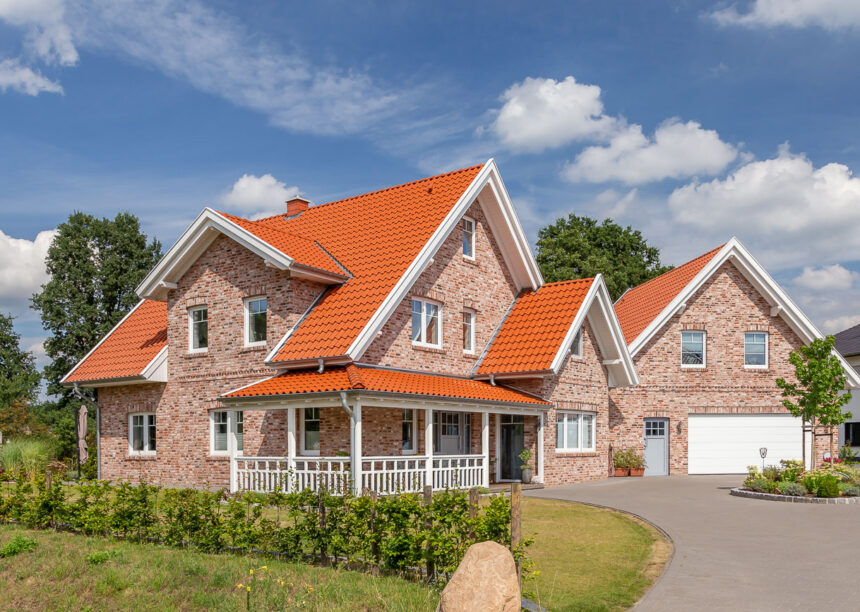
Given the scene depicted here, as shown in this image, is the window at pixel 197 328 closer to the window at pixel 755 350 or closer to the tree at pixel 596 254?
the window at pixel 755 350

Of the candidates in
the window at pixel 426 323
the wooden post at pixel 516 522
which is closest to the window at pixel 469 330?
Answer: the window at pixel 426 323

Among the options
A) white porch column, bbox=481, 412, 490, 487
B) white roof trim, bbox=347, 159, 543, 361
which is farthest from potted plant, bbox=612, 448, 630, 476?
white porch column, bbox=481, 412, 490, 487

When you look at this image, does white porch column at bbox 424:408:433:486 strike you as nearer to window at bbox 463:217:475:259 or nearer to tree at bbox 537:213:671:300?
window at bbox 463:217:475:259

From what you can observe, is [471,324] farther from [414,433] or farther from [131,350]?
[131,350]

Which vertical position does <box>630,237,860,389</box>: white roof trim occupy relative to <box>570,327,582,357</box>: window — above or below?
above

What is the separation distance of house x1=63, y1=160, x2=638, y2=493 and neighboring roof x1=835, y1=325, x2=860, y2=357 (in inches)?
822

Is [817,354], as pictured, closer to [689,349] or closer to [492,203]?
[689,349]

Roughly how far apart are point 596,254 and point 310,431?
32.1 metres

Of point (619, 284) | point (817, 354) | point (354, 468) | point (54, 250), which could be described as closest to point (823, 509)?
point (817, 354)

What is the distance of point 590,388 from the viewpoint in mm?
24781

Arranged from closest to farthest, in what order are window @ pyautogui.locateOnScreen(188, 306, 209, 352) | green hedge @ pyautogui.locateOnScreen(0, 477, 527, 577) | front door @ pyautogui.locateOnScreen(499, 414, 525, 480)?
green hedge @ pyautogui.locateOnScreen(0, 477, 527, 577)
window @ pyautogui.locateOnScreen(188, 306, 209, 352)
front door @ pyautogui.locateOnScreen(499, 414, 525, 480)

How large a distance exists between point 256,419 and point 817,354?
15.5 metres

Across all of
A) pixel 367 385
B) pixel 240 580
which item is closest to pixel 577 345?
pixel 367 385

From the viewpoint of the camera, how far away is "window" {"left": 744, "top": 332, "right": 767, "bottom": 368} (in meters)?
29.1
